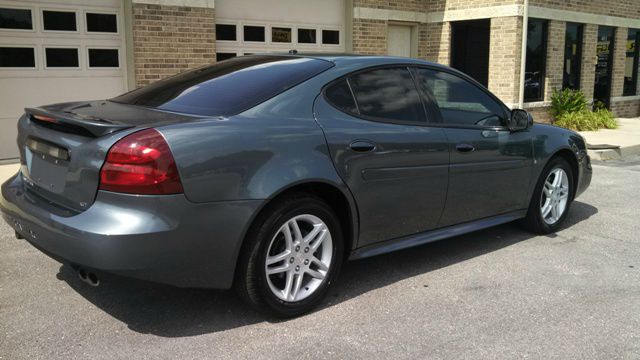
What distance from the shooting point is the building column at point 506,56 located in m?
13.2

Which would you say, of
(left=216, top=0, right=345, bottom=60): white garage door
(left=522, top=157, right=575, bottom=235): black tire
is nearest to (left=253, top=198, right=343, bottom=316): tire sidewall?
(left=522, top=157, right=575, bottom=235): black tire

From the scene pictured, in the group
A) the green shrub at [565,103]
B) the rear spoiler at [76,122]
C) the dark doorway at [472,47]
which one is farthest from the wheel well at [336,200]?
the green shrub at [565,103]

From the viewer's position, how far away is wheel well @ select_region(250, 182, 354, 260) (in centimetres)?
369

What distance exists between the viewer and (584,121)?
14086mm

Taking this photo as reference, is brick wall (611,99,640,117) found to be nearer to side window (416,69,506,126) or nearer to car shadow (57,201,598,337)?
side window (416,69,506,126)

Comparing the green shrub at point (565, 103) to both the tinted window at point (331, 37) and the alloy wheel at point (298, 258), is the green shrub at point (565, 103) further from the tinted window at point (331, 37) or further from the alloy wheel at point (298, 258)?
the alloy wheel at point (298, 258)

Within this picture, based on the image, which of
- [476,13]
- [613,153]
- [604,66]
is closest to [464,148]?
[613,153]

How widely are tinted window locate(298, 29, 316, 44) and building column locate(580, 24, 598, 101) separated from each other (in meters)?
7.14

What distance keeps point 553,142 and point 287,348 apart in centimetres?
336

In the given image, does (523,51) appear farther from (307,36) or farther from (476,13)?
(307,36)

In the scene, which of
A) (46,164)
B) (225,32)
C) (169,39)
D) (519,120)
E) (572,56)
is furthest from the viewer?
(572,56)

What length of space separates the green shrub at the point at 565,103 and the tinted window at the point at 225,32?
7851mm

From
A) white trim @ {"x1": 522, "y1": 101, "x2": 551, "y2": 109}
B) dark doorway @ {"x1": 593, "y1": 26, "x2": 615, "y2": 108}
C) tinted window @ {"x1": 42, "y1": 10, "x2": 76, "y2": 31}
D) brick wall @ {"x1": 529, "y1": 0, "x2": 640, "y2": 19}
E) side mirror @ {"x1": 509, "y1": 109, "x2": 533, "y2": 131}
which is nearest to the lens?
side mirror @ {"x1": 509, "y1": 109, "x2": 533, "y2": 131}

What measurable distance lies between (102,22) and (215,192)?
7196 millimetres
